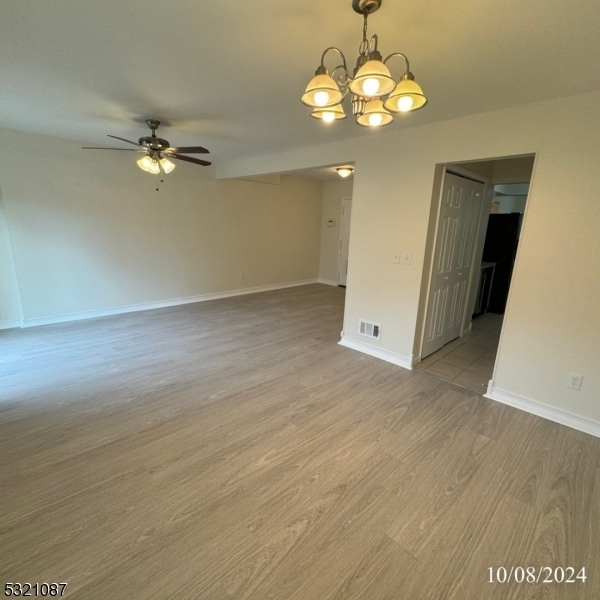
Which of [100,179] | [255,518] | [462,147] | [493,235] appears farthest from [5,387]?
[493,235]

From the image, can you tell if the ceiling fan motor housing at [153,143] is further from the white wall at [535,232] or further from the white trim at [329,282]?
the white trim at [329,282]

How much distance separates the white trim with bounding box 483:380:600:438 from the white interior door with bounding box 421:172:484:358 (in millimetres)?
866

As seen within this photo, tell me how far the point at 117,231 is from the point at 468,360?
526cm

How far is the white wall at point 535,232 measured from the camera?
7.32ft

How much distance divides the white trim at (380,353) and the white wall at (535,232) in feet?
0.08

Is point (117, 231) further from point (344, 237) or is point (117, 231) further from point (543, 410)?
point (543, 410)

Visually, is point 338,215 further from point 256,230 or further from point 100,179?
point 100,179

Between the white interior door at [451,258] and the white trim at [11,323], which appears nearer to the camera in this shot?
the white interior door at [451,258]

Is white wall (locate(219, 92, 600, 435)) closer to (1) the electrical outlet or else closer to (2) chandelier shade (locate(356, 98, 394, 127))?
(1) the electrical outlet

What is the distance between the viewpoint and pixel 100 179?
14.4 feet

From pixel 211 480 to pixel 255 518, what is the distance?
38 cm
